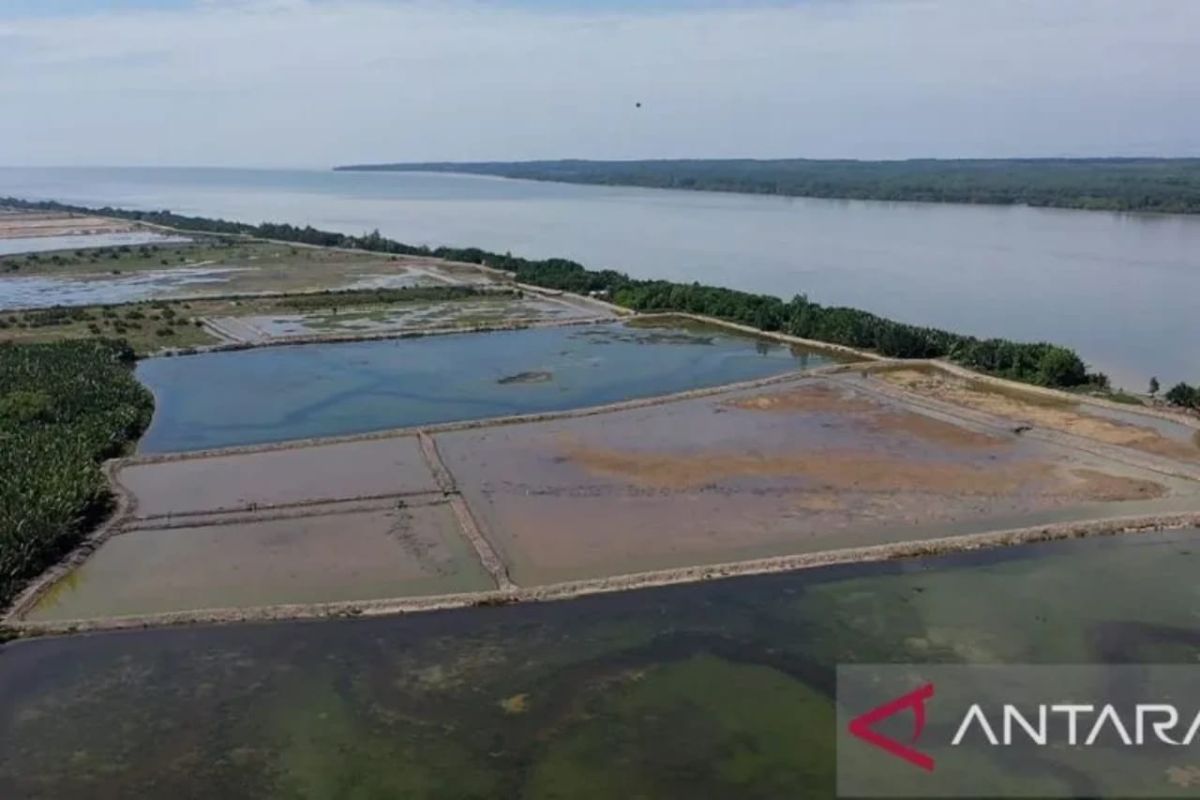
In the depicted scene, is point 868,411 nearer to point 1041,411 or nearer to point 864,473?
point 1041,411

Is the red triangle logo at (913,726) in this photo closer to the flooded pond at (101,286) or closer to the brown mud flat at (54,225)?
the flooded pond at (101,286)

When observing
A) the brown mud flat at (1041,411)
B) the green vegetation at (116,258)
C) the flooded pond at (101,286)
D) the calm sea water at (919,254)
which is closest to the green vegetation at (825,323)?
the brown mud flat at (1041,411)

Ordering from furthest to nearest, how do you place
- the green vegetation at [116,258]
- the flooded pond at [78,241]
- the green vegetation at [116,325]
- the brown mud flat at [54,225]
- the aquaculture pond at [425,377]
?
1. the brown mud flat at [54,225]
2. the flooded pond at [78,241]
3. the green vegetation at [116,258]
4. the green vegetation at [116,325]
5. the aquaculture pond at [425,377]

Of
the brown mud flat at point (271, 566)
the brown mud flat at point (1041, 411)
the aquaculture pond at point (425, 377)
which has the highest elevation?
the brown mud flat at point (1041, 411)

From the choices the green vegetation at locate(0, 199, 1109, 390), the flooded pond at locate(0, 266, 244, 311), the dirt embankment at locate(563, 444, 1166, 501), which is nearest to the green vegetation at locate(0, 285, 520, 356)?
the flooded pond at locate(0, 266, 244, 311)

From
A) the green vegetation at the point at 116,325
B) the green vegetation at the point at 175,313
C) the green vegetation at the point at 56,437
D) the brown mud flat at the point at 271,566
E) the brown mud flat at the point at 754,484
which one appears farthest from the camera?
the green vegetation at the point at 175,313

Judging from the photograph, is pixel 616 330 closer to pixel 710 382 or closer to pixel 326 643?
pixel 710 382
